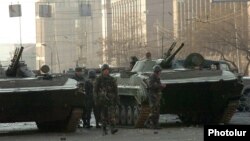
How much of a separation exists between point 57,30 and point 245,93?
94044mm

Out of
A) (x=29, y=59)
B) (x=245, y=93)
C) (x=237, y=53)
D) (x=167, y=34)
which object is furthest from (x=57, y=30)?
(x=245, y=93)

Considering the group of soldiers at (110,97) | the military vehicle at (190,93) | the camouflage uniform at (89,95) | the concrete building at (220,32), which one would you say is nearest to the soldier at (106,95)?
the group of soldiers at (110,97)

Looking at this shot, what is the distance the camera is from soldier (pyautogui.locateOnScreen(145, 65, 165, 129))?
50.0 ft

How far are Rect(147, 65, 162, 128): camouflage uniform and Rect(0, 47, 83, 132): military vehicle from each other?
1705 millimetres

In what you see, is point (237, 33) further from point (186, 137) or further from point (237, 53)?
point (186, 137)

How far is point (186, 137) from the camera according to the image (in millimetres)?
12766

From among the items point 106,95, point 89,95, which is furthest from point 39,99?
point 89,95

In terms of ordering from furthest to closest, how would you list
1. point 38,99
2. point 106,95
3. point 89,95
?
point 89,95 → point 106,95 → point 38,99

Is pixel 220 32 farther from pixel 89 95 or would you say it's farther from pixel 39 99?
pixel 39 99

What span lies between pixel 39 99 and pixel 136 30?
72800mm

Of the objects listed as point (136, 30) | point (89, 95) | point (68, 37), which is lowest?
point (89, 95)

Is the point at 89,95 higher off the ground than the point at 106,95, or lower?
lower

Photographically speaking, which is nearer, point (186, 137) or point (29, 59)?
point (186, 137)

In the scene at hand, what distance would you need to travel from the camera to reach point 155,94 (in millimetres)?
15367
